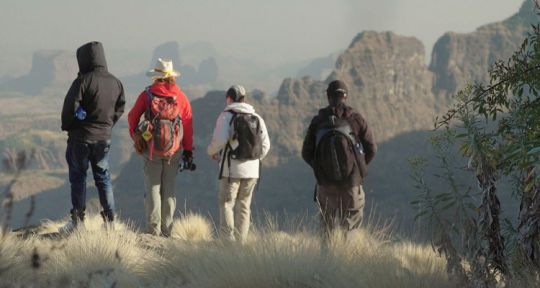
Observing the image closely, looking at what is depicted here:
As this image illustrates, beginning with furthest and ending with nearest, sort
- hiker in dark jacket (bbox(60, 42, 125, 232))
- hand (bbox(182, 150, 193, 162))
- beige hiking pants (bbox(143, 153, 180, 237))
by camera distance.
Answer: hand (bbox(182, 150, 193, 162))
beige hiking pants (bbox(143, 153, 180, 237))
hiker in dark jacket (bbox(60, 42, 125, 232))

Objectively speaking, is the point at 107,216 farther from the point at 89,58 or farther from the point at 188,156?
the point at 89,58

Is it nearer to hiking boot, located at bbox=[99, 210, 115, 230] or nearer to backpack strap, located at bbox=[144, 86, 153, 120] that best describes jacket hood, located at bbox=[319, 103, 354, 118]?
backpack strap, located at bbox=[144, 86, 153, 120]

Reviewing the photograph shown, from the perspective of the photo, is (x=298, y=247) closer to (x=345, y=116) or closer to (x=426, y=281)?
(x=426, y=281)

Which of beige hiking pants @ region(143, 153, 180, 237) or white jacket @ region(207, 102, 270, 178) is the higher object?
white jacket @ region(207, 102, 270, 178)

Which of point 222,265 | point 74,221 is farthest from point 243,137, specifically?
point 222,265

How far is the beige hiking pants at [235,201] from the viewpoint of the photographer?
8.52 m

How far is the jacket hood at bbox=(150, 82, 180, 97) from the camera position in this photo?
328 inches

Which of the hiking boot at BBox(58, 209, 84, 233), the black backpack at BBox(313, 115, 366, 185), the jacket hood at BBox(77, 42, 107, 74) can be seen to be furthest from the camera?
the hiking boot at BBox(58, 209, 84, 233)

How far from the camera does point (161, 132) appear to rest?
27.2 feet

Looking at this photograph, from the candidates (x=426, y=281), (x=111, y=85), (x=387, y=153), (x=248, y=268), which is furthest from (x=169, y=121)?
(x=387, y=153)

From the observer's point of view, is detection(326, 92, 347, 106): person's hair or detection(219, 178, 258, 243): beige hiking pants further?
detection(219, 178, 258, 243): beige hiking pants

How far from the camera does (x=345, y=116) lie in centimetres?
751

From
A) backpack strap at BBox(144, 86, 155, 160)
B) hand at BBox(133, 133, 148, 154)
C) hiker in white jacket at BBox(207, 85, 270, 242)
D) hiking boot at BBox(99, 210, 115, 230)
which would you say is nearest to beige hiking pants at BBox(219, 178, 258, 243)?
hiker in white jacket at BBox(207, 85, 270, 242)

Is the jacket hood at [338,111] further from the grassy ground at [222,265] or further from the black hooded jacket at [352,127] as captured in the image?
the grassy ground at [222,265]
